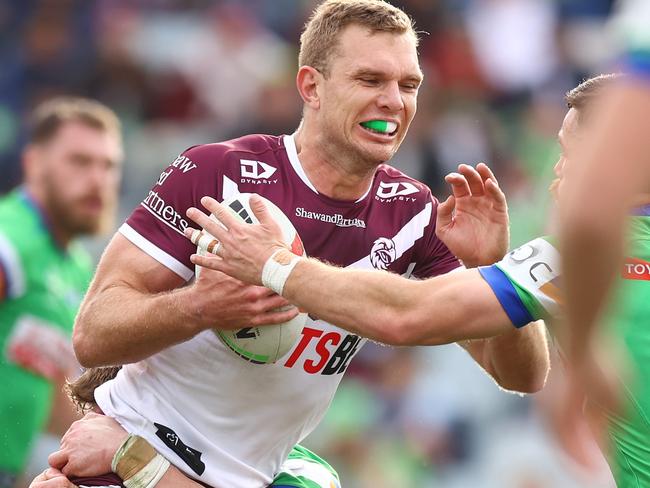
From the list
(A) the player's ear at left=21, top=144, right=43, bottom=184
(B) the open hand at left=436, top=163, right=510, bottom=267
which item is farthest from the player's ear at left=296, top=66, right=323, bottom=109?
(A) the player's ear at left=21, top=144, right=43, bottom=184

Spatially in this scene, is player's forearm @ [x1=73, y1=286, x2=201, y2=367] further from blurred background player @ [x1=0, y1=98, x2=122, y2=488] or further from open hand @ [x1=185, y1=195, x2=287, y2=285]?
blurred background player @ [x1=0, y1=98, x2=122, y2=488]

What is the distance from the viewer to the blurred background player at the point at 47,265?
7926 mm

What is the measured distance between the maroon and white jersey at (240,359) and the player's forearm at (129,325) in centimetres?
25

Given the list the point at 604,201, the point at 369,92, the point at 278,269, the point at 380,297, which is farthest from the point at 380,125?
the point at 604,201

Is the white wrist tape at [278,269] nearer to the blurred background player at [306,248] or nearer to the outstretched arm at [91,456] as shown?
the blurred background player at [306,248]

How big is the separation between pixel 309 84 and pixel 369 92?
401 mm

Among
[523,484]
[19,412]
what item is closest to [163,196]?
[19,412]

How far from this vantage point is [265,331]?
180 inches

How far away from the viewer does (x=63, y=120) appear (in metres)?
9.09

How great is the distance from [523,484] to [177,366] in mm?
5935

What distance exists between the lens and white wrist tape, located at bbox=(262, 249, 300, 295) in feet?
13.5

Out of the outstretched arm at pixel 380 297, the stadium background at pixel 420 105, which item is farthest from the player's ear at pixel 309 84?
the stadium background at pixel 420 105

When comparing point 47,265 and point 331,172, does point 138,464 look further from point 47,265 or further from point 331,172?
point 47,265

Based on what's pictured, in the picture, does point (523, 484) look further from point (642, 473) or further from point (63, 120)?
point (642, 473)
